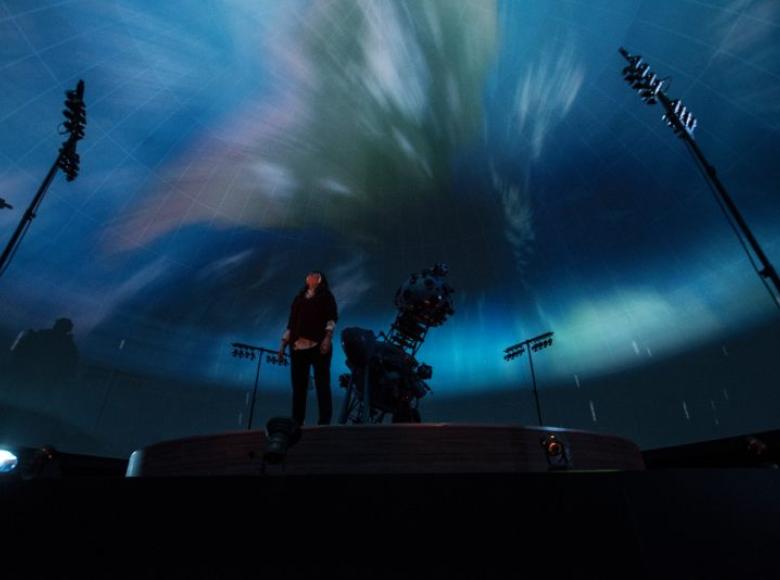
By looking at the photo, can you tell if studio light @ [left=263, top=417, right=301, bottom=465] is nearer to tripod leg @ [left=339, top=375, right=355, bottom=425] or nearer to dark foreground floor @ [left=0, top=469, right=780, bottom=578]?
dark foreground floor @ [left=0, top=469, right=780, bottom=578]

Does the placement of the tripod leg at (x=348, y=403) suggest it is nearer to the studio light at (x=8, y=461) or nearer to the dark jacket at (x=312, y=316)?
the dark jacket at (x=312, y=316)

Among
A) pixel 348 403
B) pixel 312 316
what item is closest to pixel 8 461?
pixel 312 316

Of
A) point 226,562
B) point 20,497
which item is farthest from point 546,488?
point 20,497

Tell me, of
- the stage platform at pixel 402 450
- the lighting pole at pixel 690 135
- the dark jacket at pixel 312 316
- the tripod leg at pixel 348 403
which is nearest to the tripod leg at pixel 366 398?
the tripod leg at pixel 348 403

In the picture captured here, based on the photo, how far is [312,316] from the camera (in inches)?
203

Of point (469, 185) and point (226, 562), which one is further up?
point (469, 185)

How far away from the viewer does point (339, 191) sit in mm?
18078

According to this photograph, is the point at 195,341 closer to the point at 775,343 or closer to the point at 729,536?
the point at 729,536

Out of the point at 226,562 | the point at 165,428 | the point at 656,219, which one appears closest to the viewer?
the point at 226,562

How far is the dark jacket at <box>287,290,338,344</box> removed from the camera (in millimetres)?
5102

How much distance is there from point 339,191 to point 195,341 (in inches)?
431

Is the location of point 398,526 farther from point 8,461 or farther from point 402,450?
point 8,461

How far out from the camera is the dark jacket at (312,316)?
510 cm

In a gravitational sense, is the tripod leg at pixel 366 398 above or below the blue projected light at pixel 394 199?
below
